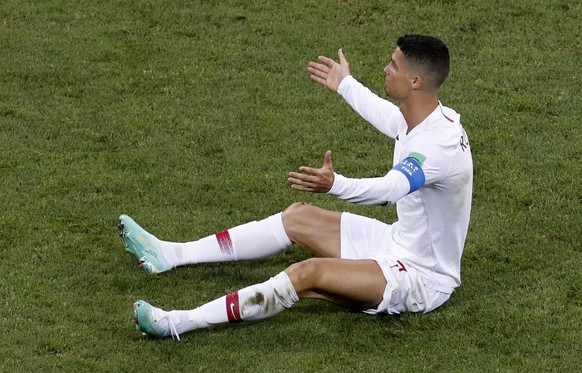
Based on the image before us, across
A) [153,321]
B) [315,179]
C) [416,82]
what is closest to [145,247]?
[153,321]

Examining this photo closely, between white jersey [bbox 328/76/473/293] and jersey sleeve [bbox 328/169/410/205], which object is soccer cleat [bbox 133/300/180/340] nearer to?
jersey sleeve [bbox 328/169/410/205]

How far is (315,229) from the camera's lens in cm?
990

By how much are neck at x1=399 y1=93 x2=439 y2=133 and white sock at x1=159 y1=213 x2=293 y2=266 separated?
1.44 metres

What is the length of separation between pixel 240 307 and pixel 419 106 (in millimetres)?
1988

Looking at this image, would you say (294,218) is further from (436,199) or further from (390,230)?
(436,199)

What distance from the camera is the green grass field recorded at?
352 inches

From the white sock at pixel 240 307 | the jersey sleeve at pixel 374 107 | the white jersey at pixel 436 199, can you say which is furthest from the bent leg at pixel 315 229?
the white sock at pixel 240 307

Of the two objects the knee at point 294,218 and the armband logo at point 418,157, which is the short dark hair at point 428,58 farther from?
the knee at point 294,218

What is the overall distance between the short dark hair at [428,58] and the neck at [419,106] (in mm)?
82

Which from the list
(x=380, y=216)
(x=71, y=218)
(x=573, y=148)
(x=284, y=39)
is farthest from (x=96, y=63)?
(x=573, y=148)

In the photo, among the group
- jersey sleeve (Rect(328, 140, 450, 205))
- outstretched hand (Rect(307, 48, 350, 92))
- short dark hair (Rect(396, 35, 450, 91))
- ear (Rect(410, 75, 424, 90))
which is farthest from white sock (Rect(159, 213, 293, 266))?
short dark hair (Rect(396, 35, 450, 91))

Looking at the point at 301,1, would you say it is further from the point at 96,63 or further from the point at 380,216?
the point at 380,216

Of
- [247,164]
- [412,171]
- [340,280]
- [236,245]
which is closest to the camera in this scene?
[412,171]

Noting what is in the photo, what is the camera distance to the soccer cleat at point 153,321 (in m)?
8.84
